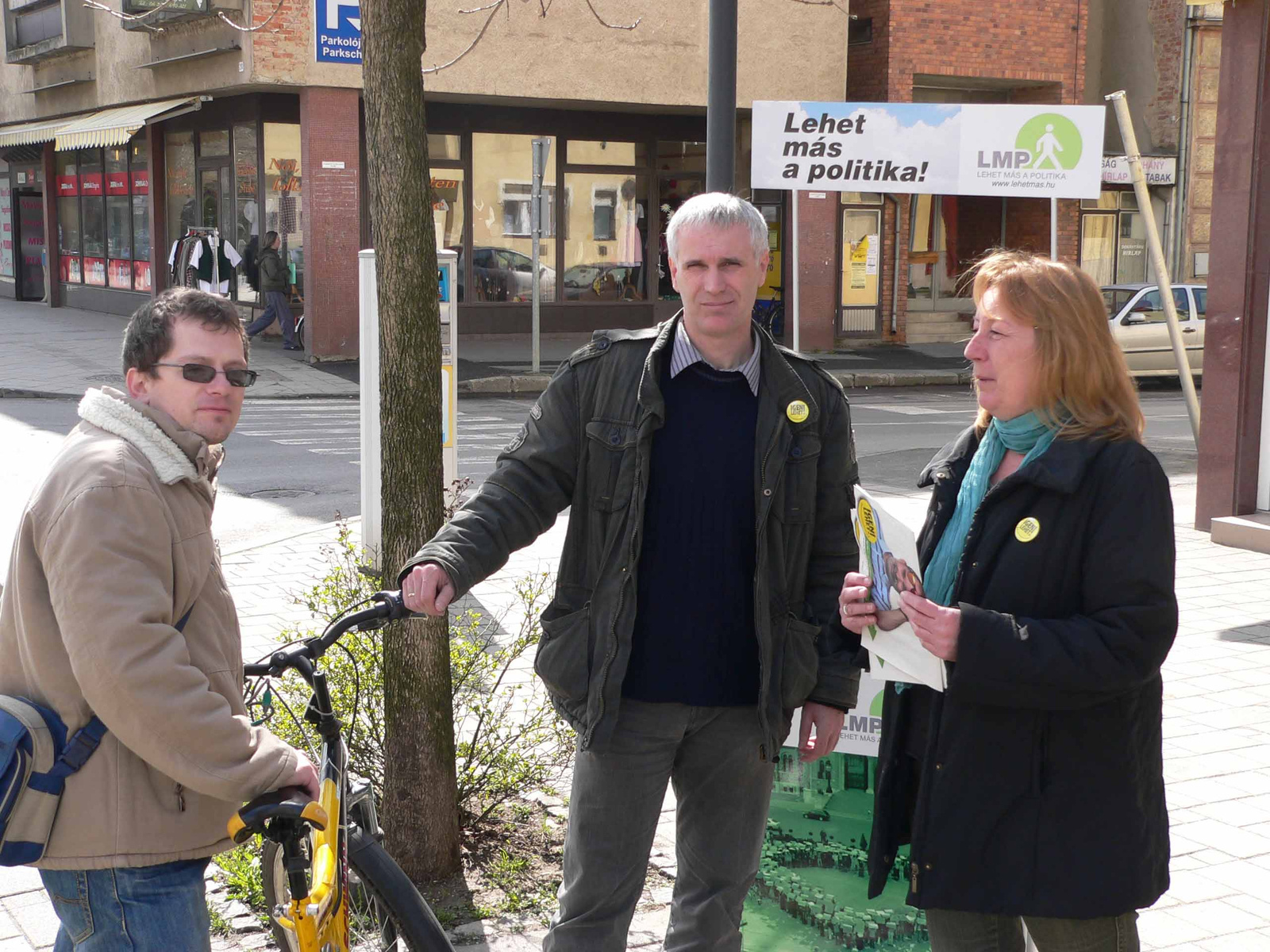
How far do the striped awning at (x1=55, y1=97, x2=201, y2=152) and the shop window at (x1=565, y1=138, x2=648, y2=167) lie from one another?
6793 mm

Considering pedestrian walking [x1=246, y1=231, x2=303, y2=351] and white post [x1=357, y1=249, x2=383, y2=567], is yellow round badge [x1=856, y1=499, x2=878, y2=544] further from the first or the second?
pedestrian walking [x1=246, y1=231, x2=303, y2=351]

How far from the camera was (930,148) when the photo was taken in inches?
527

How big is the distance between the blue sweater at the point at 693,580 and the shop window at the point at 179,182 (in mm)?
23840

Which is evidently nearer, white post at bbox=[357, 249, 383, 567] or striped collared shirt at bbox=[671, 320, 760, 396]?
striped collared shirt at bbox=[671, 320, 760, 396]

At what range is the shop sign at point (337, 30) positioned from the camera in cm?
1998

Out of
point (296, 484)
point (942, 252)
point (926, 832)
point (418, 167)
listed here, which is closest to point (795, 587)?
point (926, 832)

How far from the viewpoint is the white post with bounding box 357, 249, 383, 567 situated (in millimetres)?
7766

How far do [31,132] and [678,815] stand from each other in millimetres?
28299

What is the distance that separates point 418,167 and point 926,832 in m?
2.33

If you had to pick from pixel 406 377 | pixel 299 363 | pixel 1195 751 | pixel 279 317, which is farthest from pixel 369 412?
pixel 279 317

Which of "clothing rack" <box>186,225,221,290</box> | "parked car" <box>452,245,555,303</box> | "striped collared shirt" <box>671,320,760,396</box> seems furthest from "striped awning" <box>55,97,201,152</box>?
"striped collared shirt" <box>671,320,760,396</box>

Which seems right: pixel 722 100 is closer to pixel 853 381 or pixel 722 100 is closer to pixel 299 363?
pixel 853 381

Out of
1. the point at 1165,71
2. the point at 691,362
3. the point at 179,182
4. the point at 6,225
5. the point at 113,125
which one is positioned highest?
the point at 1165,71

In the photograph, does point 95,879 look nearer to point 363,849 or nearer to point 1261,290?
point 363,849
